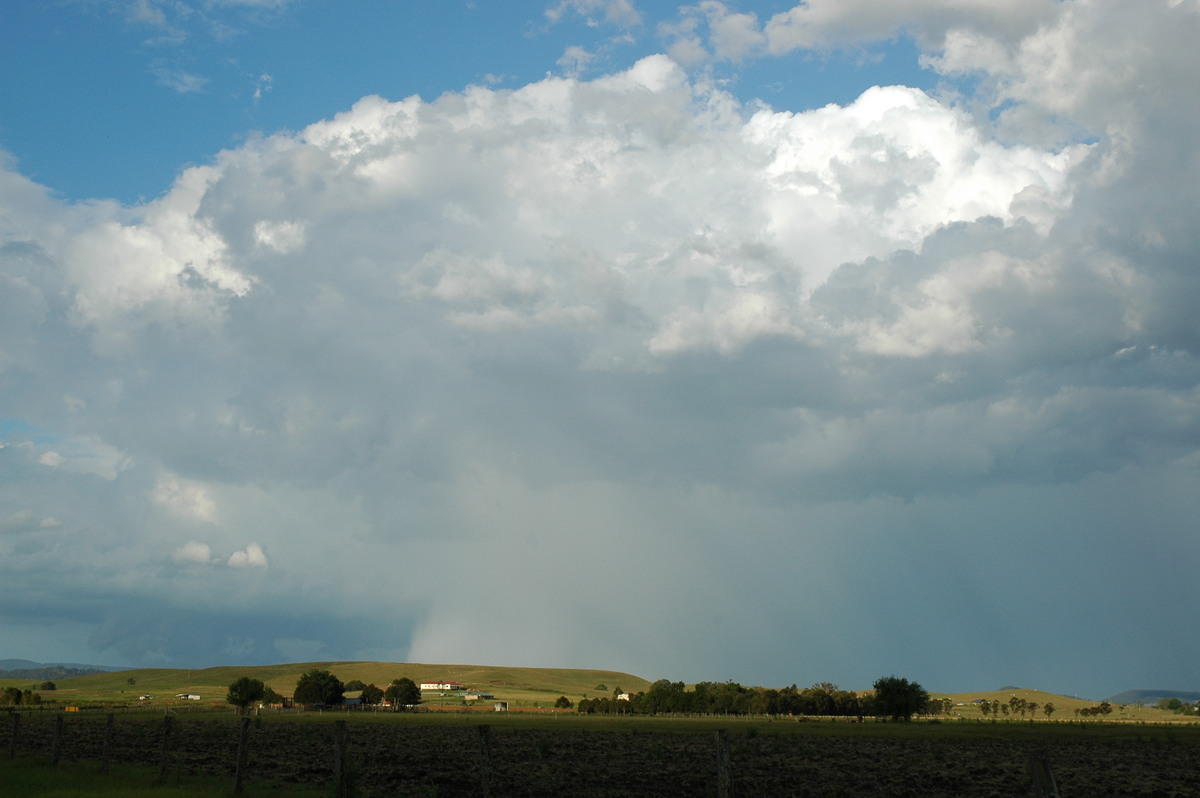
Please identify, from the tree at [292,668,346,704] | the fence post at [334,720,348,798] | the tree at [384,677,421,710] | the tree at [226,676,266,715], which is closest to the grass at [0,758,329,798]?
the fence post at [334,720,348,798]

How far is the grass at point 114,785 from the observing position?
26.6 meters

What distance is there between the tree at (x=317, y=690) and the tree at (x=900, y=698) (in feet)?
345

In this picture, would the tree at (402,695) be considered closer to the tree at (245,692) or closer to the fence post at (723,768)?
the tree at (245,692)

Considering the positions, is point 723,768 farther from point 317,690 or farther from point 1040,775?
point 317,690

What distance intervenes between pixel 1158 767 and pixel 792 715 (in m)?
132

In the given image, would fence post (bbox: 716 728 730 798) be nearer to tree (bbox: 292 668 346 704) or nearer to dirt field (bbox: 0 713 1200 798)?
dirt field (bbox: 0 713 1200 798)

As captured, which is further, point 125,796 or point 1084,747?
point 1084,747

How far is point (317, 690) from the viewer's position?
611ft

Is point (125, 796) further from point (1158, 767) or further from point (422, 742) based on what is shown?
point (1158, 767)

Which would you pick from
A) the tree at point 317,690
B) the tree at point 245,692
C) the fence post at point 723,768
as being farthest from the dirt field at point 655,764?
the tree at point 317,690

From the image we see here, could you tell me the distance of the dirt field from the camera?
37406 millimetres

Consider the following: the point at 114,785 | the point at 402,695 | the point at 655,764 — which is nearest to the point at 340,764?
the point at 114,785

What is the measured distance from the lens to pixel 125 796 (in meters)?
25.6

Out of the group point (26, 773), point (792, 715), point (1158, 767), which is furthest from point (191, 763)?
point (792, 715)
